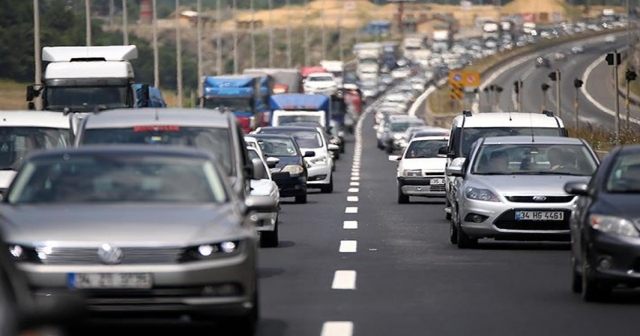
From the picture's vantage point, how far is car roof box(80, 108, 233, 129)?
16.7 meters

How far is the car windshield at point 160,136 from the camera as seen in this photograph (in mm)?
16719

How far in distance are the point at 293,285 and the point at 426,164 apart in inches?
732

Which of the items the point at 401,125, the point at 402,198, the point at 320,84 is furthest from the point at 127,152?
the point at 320,84

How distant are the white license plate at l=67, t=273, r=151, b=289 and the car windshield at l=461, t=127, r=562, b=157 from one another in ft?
57.7

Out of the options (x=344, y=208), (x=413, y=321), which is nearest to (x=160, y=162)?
(x=413, y=321)

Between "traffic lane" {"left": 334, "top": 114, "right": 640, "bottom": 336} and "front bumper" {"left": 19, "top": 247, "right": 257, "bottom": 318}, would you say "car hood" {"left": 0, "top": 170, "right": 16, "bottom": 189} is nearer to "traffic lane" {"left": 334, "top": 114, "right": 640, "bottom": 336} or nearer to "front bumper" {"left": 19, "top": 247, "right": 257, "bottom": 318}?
"traffic lane" {"left": 334, "top": 114, "right": 640, "bottom": 336}

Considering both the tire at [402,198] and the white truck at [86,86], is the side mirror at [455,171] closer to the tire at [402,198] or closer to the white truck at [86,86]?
the tire at [402,198]

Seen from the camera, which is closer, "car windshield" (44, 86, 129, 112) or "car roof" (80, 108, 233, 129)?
"car roof" (80, 108, 233, 129)

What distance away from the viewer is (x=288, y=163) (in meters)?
34.8

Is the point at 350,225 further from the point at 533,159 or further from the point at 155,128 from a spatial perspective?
the point at 155,128

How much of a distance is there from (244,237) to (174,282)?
2.30ft

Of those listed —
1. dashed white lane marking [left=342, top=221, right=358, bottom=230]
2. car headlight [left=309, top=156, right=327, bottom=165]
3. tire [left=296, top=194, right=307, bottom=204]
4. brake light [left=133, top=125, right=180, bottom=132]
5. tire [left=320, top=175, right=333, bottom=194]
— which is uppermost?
brake light [left=133, top=125, right=180, bottom=132]

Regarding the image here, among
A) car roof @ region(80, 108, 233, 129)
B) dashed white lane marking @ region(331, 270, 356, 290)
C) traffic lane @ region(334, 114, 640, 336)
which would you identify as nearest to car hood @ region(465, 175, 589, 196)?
traffic lane @ region(334, 114, 640, 336)

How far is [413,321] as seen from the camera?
44.3 ft
